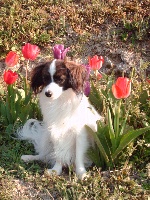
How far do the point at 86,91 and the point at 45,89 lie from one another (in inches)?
18.0

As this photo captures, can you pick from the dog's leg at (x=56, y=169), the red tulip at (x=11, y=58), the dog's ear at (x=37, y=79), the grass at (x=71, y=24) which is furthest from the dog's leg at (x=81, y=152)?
the red tulip at (x=11, y=58)

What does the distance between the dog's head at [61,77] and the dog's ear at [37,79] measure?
0.05m

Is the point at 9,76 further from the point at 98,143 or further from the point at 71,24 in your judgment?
the point at 71,24

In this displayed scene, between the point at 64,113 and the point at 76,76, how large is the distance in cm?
34

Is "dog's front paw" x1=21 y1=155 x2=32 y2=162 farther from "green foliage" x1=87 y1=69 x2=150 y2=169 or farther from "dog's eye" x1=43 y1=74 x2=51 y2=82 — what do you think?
"dog's eye" x1=43 y1=74 x2=51 y2=82

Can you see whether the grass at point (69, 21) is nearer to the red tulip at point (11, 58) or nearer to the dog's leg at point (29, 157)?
the red tulip at point (11, 58)

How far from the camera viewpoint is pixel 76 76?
3154mm

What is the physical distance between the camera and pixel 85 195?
3.20 metres

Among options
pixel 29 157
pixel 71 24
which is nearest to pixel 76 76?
pixel 29 157

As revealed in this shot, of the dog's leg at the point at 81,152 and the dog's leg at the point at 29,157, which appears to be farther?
the dog's leg at the point at 29,157

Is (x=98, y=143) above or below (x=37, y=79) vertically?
below

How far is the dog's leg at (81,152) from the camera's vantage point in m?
3.38

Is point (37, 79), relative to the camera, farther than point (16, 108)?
No

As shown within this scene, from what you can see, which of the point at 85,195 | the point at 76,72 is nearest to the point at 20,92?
the point at 76,72
